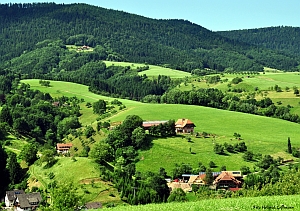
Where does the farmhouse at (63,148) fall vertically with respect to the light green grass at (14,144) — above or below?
below

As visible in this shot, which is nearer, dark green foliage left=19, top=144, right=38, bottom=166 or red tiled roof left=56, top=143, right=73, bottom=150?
dark green foliage left=19, top=144, right=38, bottom=166

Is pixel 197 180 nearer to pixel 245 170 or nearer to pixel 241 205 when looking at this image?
pixel 245 170

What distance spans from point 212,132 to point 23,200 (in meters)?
61.6

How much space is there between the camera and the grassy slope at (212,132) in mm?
110688

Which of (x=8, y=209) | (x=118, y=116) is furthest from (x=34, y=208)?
(x=118, y=116)

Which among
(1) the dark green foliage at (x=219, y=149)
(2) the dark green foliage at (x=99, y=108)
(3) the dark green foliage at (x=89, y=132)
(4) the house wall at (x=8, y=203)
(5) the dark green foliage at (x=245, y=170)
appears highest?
(2) the dark green foliage at (x=99, y=108)

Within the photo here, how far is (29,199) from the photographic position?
82.9 m

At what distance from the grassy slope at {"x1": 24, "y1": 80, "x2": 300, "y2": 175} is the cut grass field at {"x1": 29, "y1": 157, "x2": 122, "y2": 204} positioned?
624 inches

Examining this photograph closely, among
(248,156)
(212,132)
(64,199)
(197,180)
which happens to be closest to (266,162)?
(248,156)

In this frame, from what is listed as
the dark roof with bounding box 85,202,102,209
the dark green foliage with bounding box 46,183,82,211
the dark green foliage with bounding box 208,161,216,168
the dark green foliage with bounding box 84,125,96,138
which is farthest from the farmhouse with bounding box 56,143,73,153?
the dark green foliage with bounding box 46,183,82,211

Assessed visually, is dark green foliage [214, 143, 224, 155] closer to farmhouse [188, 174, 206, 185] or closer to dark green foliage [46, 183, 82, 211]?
farmhouse [188, 174, 206, 185]

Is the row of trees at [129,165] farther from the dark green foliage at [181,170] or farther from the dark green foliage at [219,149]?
the dark green foliage at [219,149]

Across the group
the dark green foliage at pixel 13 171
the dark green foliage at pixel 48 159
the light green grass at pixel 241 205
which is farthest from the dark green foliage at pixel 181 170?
the light green grass at pixel 241 205

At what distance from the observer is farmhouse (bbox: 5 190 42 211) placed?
268 ft
